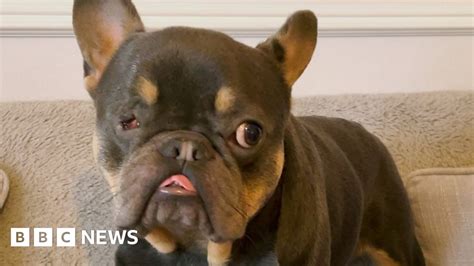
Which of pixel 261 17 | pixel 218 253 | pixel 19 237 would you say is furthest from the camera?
pixel 261 17

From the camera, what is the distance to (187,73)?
0.80 metres

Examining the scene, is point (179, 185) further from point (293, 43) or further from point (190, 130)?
point (293, 43)

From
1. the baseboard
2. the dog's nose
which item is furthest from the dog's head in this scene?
the baseboard

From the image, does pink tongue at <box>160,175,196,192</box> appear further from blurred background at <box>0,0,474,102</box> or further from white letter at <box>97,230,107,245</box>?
blurred background at <box>0,0,474,102</box>

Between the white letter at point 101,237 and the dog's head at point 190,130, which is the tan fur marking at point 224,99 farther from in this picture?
the white letter at point 101,237

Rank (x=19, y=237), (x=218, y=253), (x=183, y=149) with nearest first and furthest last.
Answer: (x=183, y=149) → (x=218, y=253) → (x=19, y=237)

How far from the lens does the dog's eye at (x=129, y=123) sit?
822 mm

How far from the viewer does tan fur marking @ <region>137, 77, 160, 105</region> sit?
799mm

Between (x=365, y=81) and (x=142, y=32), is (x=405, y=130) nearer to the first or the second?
(x=365, y=81)

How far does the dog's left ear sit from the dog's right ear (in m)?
0.20

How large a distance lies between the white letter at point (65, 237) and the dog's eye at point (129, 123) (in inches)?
20.0

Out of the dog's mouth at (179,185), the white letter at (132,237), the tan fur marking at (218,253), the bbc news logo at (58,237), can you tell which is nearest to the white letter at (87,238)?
the bbc news logo at (58,237)

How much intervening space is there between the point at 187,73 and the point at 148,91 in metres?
0.05

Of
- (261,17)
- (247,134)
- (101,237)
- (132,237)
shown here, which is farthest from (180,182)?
(261,17)
